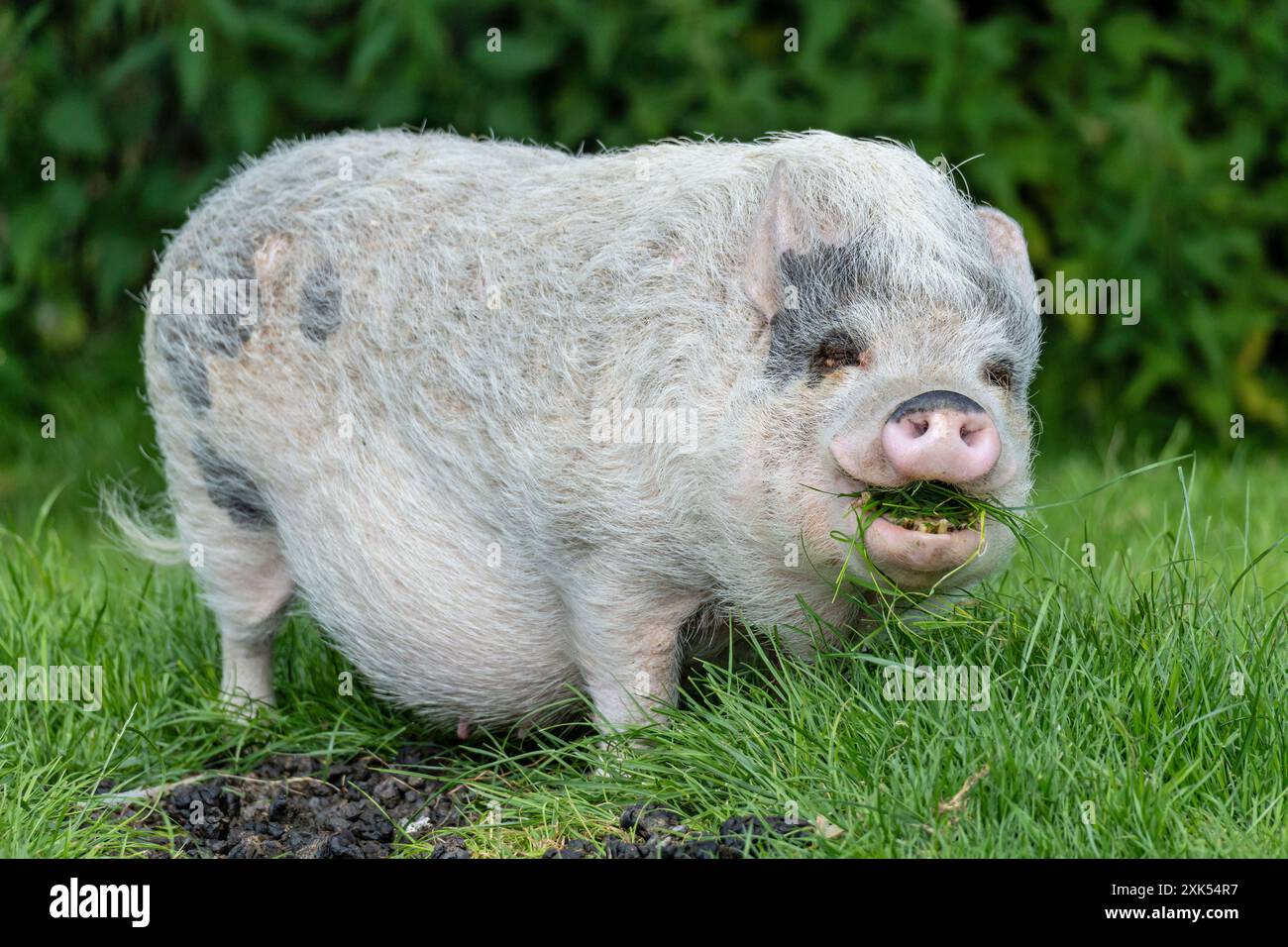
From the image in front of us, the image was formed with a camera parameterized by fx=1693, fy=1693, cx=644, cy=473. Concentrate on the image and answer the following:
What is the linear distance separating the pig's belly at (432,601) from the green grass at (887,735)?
0.19 m

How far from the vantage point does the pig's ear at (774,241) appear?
3.69 meters

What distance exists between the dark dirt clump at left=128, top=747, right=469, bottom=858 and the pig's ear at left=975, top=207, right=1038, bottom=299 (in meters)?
1.80

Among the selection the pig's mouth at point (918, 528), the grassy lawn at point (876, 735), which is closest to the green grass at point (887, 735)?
the grassy lawn at point (876, 735)

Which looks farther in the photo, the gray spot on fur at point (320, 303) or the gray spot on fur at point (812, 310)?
the gray spot on fur at point (320, 303)

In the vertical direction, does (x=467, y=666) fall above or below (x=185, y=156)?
below

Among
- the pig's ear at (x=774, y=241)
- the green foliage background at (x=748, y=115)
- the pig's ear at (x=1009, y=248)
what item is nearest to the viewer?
the pig's ear at (x=774, y=241)

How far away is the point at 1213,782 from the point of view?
134 inches

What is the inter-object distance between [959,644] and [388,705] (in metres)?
1.70

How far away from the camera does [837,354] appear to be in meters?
3.62

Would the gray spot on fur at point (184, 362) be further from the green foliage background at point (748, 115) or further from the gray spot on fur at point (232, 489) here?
the green foliage background at point (748, 115)

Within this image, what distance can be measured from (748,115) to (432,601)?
11.5 ft

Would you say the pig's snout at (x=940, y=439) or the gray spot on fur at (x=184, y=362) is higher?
the gray spot on fur at (x=184, y=362)

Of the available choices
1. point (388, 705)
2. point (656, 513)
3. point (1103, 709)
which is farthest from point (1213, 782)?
point (388, 705)
